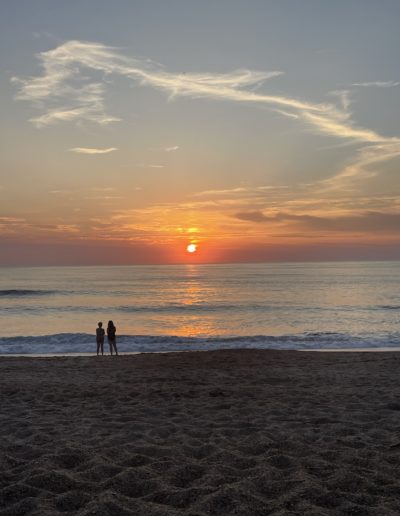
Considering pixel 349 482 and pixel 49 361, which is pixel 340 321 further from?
pixel 349 482

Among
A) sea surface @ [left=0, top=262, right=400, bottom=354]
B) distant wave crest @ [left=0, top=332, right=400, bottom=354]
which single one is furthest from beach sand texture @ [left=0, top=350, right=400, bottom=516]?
sea surface @ [left=0, top=262, right=400, bottom=354]

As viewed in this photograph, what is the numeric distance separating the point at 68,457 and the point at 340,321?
34.0 m

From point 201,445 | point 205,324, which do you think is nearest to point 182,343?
point 205,324

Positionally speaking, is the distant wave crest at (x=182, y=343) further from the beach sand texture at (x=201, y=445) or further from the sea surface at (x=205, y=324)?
the beach sand texture at (x=201, y=445)

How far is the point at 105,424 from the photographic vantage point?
761 cm

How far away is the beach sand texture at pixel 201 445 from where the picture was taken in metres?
4.64

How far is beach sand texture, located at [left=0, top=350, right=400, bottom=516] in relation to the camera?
464 centimetres

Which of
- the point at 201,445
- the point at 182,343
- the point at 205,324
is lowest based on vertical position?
the point at 205,324

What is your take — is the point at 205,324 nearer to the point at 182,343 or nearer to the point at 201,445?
the point at 182,343

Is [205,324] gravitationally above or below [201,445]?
below

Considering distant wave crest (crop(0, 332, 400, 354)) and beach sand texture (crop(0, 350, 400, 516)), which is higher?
beach sand texture (crop(0, 350, 400, 516))

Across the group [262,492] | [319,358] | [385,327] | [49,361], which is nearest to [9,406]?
[262,492]

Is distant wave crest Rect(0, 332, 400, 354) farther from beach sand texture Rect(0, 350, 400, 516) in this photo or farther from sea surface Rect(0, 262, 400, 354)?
beach sand texture Rect(0, 350, 400, 516)

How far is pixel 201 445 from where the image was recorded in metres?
6.38
